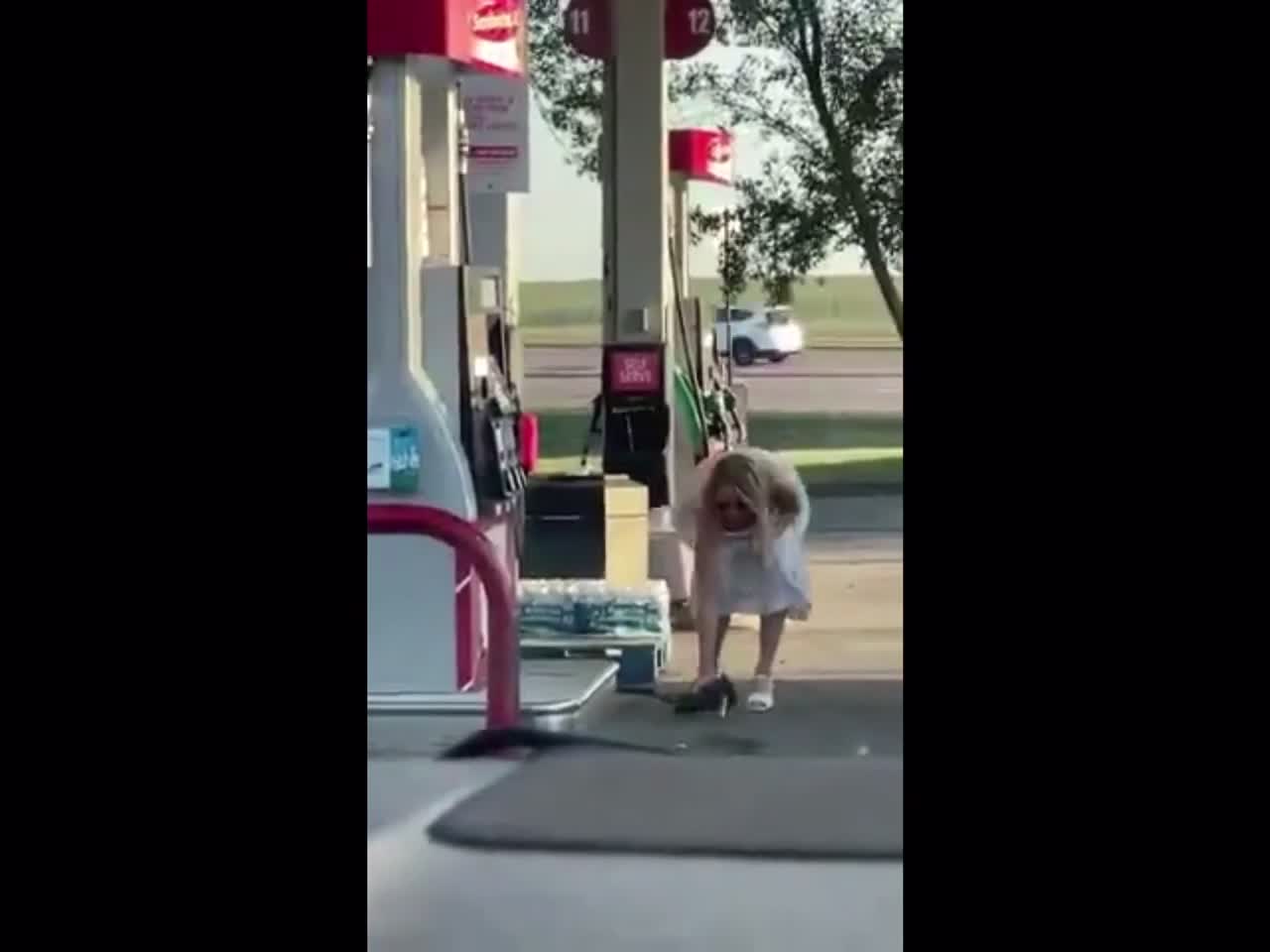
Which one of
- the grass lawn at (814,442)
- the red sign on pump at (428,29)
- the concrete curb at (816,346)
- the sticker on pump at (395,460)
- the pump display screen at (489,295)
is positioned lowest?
the grass lawn at (814,442)

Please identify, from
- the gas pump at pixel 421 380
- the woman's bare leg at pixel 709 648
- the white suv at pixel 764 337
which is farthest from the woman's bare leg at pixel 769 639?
the white suv at pixel 764 337

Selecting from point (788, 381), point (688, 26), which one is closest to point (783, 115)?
point (688, 26)

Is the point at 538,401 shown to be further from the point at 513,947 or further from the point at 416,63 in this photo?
the point at 513,947

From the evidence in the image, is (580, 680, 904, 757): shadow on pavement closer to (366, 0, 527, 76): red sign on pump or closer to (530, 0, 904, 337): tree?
(366, 0, 527, 76): red sign on pump

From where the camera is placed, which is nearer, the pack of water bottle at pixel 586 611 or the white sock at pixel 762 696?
the white sock at pixel 762 696

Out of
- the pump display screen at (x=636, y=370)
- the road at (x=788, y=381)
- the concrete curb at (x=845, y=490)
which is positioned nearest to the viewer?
the pump display screen at (x=636, y=370)

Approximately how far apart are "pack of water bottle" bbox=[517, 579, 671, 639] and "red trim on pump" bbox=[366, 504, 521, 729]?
340 centimetres

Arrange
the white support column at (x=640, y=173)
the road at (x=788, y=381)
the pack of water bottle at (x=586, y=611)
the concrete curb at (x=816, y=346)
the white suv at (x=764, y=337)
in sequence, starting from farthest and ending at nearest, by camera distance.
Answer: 1. the white suv at (x=764, y=337)
2. the road at (x=788, y=381)
3. the concrete curb at (x=816, y=346)
4. the white support column at (x=640, y=173)
5. the pack of water bottle at (x=586, y=611)

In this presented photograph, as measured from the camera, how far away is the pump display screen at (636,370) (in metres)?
9.37

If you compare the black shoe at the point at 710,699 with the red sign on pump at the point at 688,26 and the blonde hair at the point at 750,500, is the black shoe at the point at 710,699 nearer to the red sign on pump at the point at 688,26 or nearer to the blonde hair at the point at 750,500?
the blonde hair at the point at 750,500

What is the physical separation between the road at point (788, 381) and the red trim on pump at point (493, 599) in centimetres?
1394

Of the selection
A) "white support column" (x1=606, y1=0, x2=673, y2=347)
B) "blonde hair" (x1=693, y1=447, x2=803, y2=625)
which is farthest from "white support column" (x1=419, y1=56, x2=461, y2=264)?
"white support column" (x1=606, y1=0, x2=673, y2=347)

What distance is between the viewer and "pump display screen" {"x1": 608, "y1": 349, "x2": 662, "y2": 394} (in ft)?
30.7
